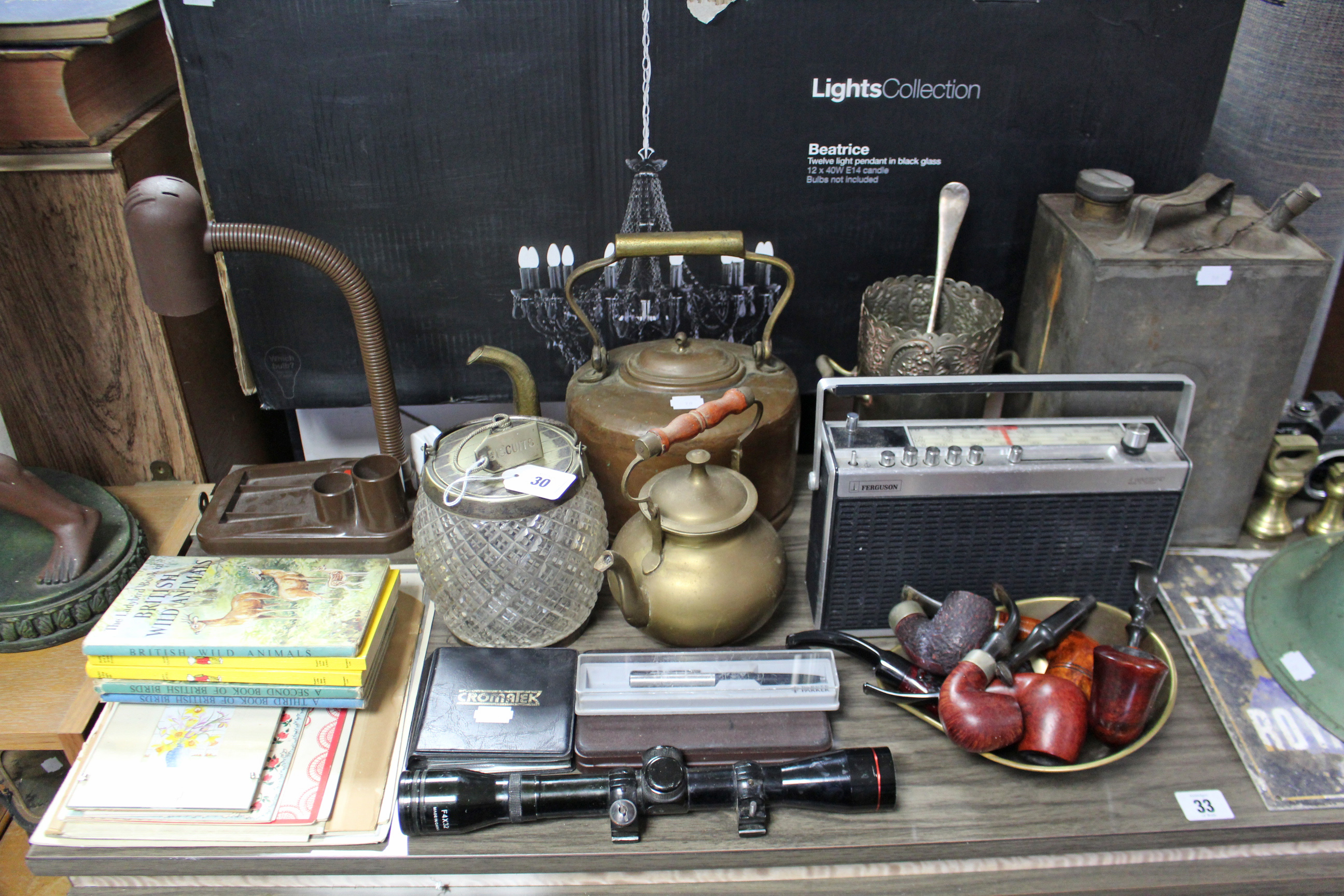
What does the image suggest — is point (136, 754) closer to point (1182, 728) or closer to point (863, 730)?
point (863, 730)

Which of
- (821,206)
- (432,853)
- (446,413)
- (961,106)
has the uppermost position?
(961,106)

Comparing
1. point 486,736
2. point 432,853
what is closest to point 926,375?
point 486,736

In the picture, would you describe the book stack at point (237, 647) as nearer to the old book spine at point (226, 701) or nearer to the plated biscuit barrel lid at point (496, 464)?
the old book spine at point (226, 701)

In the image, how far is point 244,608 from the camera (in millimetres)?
977

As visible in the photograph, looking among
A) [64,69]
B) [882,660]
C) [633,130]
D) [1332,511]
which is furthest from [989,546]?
[64,69]

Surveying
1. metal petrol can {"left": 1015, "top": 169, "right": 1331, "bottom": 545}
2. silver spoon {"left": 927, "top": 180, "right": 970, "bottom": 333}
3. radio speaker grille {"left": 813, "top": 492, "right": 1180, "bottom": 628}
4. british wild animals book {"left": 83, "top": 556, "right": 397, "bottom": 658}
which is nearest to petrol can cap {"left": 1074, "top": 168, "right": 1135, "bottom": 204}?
metal petrol can {"left": 1015, "top": 169, "right": 1331, "bottom": 545}

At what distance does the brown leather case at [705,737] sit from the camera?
0.90 meters

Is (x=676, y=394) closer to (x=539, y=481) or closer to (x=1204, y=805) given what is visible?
(x=539, y=481)

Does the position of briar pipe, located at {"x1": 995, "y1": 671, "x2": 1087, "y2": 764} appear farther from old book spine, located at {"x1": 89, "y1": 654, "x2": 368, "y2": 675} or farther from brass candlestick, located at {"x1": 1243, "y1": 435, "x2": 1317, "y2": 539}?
old book spine, located at {"x1": 89, "y1": 654, "x2": 368, "y2": 675}

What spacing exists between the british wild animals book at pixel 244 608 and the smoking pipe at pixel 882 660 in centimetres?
48

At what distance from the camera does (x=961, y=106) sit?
117 cm

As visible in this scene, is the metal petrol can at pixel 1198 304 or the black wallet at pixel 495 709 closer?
the black wallet at pixel 495 709

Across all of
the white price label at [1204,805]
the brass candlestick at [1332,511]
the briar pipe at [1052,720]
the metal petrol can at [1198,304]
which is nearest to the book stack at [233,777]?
the briar pipe at [1052,720]

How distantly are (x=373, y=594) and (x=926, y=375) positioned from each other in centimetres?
68
